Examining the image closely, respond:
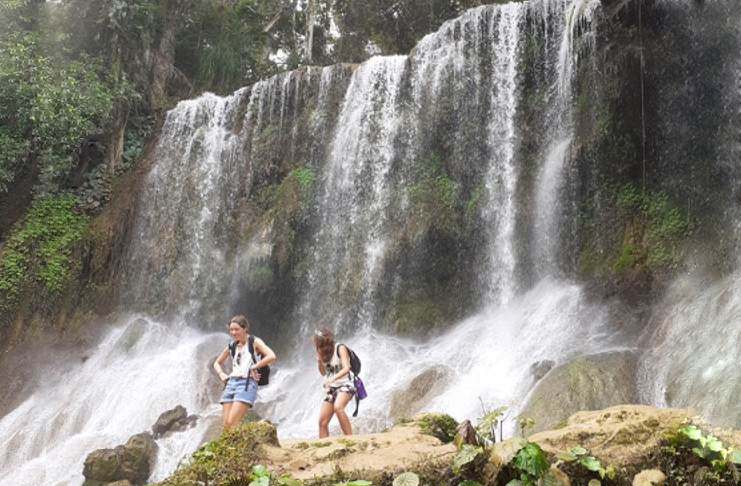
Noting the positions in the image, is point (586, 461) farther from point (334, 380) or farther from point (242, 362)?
point (242, 362)

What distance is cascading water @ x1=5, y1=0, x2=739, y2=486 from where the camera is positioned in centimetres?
941

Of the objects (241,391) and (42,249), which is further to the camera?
(42,249)

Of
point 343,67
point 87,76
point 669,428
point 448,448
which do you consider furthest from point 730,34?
point 87,76

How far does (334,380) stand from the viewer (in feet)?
17.7

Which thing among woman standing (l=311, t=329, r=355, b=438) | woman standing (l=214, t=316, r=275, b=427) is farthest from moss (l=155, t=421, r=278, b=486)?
woman standing (l=311, t=329, r=355, b=438)

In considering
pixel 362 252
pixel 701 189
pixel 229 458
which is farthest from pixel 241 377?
pixel 701 189

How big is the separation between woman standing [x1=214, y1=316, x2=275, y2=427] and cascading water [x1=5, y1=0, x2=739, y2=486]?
11.2 ft

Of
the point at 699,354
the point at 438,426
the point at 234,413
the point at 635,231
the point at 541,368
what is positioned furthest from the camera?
the point at 635,231

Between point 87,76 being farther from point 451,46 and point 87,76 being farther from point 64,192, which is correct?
point 451,46

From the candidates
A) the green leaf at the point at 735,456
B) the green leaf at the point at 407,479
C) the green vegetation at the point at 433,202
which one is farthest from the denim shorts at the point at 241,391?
the green vegetation at the point at 433,202

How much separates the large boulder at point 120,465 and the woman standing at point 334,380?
411cm

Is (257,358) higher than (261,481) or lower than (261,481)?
higher

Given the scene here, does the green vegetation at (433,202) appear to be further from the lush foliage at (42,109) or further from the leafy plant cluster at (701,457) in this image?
the leafy plant cluster at (701,457)

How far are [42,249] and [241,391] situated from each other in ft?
Answer: 36.4
